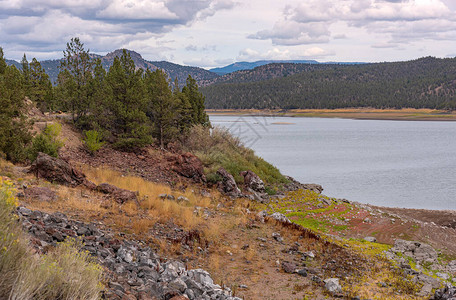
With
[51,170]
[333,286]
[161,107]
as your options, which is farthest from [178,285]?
[161,107]

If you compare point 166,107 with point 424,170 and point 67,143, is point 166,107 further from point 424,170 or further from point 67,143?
point 424,170

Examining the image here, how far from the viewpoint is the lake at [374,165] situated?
33000 mm

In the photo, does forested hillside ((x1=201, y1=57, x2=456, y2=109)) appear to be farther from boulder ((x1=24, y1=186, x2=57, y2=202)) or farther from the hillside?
boulder ((x1=24, y1=186, x2=57, y2=202))

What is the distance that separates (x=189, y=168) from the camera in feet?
77.8

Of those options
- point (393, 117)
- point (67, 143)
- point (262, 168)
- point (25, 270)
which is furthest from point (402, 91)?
point (25, 270)

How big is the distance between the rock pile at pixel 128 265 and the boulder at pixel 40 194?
2.14 m

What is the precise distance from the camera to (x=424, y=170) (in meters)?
43.1

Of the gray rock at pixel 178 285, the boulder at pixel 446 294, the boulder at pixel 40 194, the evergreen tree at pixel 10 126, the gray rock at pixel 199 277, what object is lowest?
the boulder at pixel 446 294

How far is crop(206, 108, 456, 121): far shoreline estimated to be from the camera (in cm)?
12644

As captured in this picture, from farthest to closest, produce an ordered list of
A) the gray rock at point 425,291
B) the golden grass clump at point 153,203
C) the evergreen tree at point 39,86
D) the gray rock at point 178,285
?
the evergreen tree at point 39,86 < the golden grass clump at point 153,203 < the gray rock at point 425,291 < the gray rock at point 178,285

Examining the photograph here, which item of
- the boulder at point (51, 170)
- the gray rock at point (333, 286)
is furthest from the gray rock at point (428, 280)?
the boulder at point (51, 170)

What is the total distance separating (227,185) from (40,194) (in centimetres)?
1277

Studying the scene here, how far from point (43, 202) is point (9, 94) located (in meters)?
8.85

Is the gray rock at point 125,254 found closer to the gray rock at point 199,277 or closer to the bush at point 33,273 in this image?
the gray rock at point 199,277
